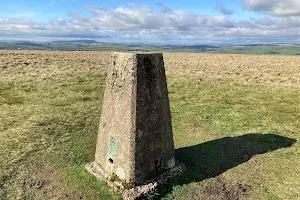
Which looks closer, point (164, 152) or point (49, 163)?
point (164, 152)

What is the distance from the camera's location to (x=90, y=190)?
922 cm

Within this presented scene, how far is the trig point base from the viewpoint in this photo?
871 cm

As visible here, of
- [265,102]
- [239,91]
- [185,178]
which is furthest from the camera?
[239,91]

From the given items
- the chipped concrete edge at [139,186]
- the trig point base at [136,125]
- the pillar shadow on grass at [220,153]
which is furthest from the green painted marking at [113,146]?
the pillar shadow on grass at [220,153]

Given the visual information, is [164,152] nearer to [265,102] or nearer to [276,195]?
[276,195]

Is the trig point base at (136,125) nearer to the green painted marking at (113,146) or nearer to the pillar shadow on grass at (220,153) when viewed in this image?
the green painted marking at (113,146)

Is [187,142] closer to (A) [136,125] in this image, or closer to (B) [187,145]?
(B) [187,145]

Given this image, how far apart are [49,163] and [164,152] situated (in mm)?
4452

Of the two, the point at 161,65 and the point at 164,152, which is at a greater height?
the point at 161,65

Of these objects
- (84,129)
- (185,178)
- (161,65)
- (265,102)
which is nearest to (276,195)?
(185,178)

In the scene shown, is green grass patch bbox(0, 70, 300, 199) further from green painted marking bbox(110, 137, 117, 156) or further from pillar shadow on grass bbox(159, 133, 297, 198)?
green painted marking bbox(110, 137, 117, 156)

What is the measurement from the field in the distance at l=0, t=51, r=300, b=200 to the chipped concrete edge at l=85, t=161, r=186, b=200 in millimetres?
244

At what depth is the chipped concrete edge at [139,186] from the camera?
8.80 metres

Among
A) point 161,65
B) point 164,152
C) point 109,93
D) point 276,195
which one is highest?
point 161,65
